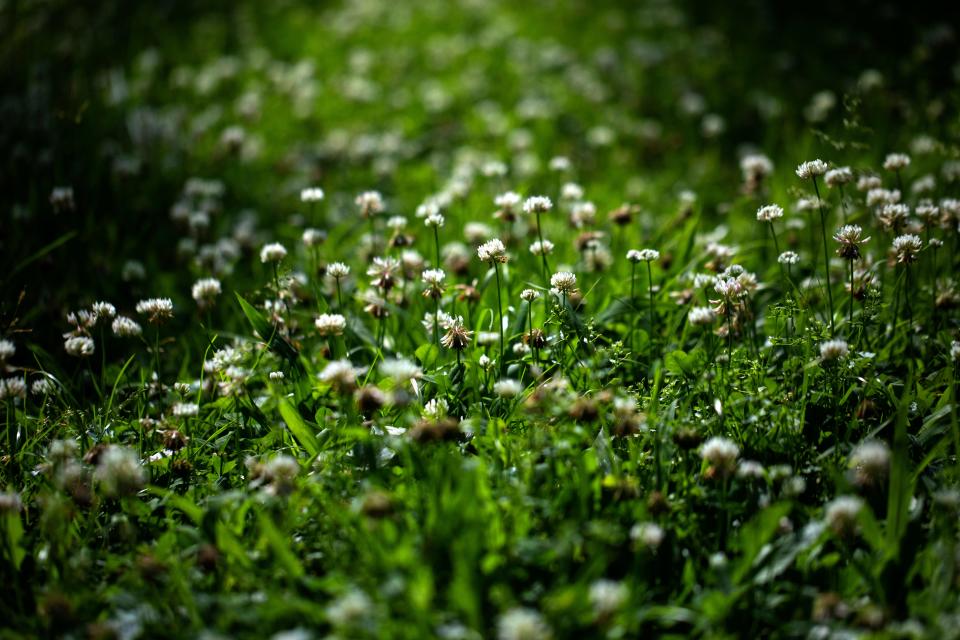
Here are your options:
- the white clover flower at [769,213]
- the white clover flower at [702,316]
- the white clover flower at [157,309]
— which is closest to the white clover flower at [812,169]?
the white clover flower at [769,213]

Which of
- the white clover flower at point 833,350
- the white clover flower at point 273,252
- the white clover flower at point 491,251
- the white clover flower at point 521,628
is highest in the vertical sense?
the white clover flower at point 491,251

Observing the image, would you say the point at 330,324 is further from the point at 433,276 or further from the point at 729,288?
the point at 729,288

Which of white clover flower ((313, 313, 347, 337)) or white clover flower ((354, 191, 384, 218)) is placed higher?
white clover flower ((354, 191, 384, 218))

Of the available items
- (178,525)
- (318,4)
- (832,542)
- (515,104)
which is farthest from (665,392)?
(318,4)

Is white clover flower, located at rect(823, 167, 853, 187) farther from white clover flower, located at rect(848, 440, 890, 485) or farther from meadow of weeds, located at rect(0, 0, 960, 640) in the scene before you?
white clover flower, located at rect(848, 440, 890, 485)

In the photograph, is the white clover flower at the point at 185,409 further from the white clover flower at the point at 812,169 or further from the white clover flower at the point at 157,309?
the white clover flower at the point at 812,169

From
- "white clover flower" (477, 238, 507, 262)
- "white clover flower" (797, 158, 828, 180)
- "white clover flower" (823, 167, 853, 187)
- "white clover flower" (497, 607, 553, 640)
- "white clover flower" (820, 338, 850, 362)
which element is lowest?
"white clover flower" (497, 607, 553, 640)

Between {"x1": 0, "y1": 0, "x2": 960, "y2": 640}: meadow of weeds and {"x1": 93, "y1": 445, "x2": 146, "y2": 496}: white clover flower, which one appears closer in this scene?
{"x1": 0, "y1": 0, "x2": 960, "y2": 640}: meadow of weeds

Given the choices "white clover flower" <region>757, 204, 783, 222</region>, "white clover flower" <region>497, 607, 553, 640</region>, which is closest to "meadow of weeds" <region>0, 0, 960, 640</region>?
"white clover flower" <region>497, 607, 553, 640</region>

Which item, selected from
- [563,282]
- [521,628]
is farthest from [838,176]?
[521,628]
